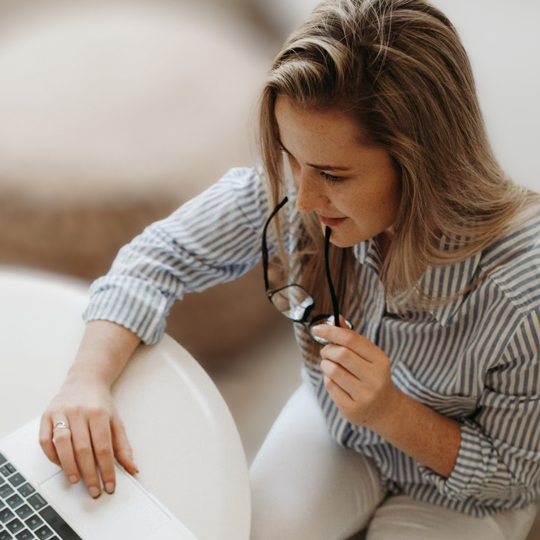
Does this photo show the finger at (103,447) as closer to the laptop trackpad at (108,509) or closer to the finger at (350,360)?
the laptop trackpad at (108,509)

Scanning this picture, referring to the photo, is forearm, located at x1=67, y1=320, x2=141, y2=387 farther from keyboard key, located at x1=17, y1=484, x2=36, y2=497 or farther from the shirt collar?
the shirt collar

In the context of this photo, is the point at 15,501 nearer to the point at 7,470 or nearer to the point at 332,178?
the point at 7,470

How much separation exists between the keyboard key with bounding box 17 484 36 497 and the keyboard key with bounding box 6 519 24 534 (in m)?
0.03

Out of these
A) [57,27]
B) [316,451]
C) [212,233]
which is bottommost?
[316,451]

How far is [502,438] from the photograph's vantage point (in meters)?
0.85

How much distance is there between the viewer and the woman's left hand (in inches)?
30.1

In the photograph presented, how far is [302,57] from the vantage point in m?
0.67

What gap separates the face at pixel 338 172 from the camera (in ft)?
2.23

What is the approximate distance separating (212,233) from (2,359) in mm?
337

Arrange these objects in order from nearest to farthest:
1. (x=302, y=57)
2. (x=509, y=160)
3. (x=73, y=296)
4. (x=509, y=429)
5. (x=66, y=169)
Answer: (x=302, y=57) → (x=509, y=429) → (x=73, y=296) → (x=509, y=160) → (x=66, y=169)

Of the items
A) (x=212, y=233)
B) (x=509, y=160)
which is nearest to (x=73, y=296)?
(x=212, y=233)

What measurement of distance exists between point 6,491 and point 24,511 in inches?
1.4

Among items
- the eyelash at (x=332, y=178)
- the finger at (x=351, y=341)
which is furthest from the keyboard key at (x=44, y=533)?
the eyelash at (x=332, y=178)

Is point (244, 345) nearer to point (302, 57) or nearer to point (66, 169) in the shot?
point (66, 169)
